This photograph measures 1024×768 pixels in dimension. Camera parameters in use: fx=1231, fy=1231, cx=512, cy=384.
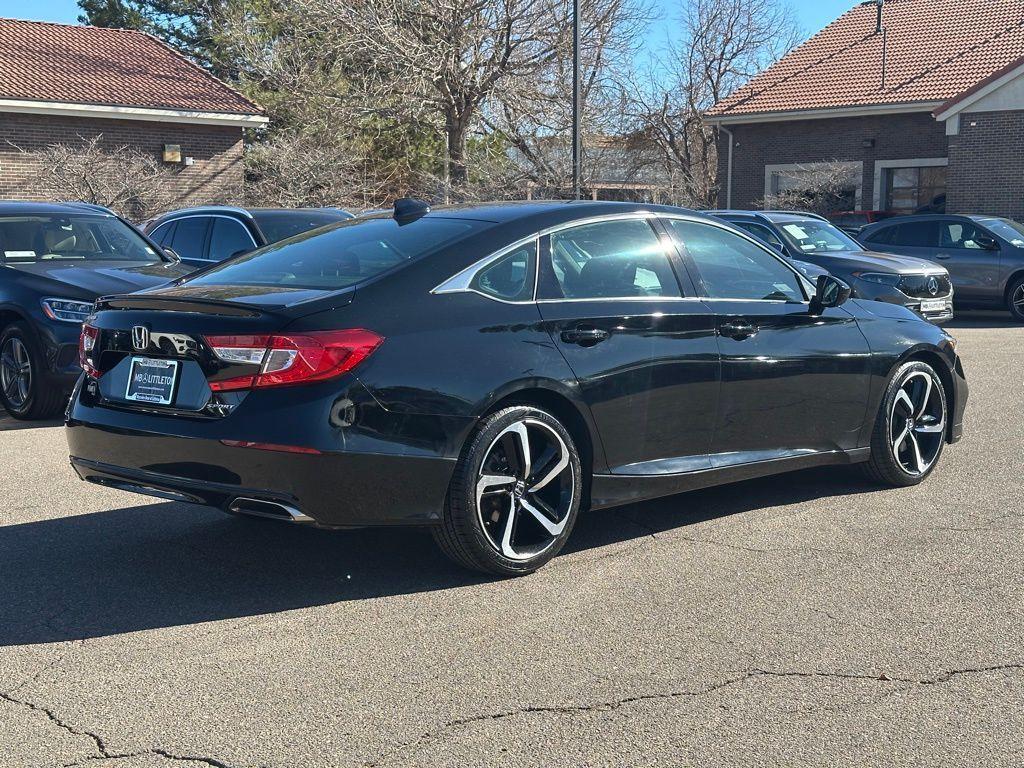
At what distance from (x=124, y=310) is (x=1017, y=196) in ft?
91.5

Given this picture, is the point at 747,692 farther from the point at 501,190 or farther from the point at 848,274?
the point at 501,190

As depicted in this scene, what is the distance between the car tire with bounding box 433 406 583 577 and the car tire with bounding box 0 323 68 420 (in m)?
5.16

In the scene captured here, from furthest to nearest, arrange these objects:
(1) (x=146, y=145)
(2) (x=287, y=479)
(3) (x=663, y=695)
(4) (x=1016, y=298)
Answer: (1) (x=146, y=145)
(4) (x=1016, y=298)
(2) (x=287, y=479)
(3) (x=663, y=695)

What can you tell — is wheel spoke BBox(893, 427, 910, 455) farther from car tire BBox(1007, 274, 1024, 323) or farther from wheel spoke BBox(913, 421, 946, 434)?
car tire BBox(1007, 274, 1024, 323)

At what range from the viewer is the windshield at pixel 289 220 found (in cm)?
1291

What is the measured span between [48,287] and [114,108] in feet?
75.0

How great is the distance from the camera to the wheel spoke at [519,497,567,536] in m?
5.20

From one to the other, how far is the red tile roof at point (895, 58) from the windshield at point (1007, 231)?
49.0 ft

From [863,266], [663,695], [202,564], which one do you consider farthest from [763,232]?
[663,695]

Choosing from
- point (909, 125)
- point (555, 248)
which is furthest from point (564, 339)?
point (909, 125)

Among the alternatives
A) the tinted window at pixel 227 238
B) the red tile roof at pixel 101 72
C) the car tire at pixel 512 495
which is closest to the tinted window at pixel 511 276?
the car tire at pixel 512 495

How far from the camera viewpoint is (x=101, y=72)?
33.0 m

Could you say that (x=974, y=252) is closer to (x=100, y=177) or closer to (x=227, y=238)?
(x=227, y=238)

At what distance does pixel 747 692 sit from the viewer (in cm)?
397
